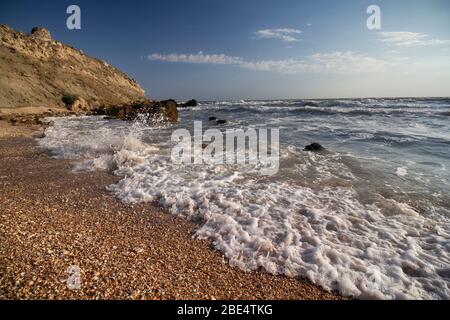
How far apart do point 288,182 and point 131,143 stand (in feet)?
21.0

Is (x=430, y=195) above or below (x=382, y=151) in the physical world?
below

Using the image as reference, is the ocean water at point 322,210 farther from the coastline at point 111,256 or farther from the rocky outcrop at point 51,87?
the rocky outcrop at point 51,87

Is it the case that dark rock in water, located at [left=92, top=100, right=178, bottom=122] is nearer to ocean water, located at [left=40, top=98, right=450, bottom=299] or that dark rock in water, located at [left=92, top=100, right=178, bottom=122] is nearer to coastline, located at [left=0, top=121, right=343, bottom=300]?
ocean water, located at [left=40, top=98, right=450, bottom=299]

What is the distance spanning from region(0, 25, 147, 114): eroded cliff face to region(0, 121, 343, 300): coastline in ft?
73.4

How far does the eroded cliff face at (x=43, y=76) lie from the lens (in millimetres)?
23969

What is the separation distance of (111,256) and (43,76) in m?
34.4

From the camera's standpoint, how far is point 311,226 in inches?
174

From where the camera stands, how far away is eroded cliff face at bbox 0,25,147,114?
2397 centimetres

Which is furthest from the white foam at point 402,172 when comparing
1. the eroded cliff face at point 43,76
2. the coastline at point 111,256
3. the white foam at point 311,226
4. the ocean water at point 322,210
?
the eroded cliff face at point 43,76

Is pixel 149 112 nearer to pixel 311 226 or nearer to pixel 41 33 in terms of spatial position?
pixel 311 226

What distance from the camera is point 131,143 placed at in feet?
32.5

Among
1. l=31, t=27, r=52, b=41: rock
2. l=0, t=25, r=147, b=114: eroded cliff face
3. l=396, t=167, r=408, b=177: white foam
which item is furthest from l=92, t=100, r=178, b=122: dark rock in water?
l=31, t=27, r=52, b=41: rock
